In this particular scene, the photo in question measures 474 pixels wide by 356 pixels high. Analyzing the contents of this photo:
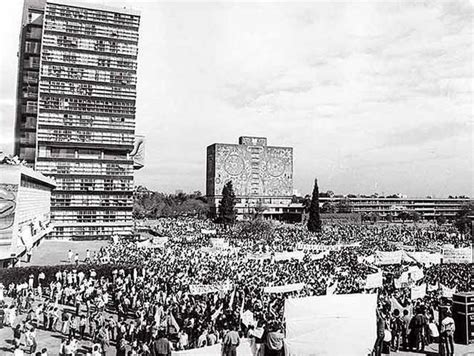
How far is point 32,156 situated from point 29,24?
65.8 feet

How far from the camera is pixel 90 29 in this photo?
63.4m

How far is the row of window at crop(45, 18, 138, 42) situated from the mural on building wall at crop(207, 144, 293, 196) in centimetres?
5370

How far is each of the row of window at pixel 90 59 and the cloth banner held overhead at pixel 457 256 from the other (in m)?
50.8

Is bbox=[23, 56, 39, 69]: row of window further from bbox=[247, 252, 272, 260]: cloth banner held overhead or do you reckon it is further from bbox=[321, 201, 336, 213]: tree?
bbox=[321, 201, 336, 213]: tree

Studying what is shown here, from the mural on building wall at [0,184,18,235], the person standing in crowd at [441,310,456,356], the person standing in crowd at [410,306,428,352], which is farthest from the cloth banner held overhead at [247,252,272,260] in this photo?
the person standing in crowd at [441,310,456,356]

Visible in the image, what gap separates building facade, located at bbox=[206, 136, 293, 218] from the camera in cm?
11675

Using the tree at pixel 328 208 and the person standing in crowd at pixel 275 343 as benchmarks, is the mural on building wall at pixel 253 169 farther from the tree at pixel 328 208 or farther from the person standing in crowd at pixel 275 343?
the person standing in crowd at pixel 275 343

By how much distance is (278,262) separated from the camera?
27.3 metres

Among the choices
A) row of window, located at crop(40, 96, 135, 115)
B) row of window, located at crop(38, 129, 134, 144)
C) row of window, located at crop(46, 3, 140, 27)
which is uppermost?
row of window, located at crop(46, 3, 140, 27)

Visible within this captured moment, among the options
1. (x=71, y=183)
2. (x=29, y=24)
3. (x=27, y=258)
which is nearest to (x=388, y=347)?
(x=27, y=258)

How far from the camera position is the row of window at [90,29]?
202ft

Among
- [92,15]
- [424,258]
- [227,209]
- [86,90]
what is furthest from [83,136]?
[424,258]

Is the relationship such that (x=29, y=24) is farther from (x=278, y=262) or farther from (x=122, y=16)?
(x=278, y=262)

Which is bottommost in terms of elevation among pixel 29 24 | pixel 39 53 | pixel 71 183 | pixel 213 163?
pixel 71 183
